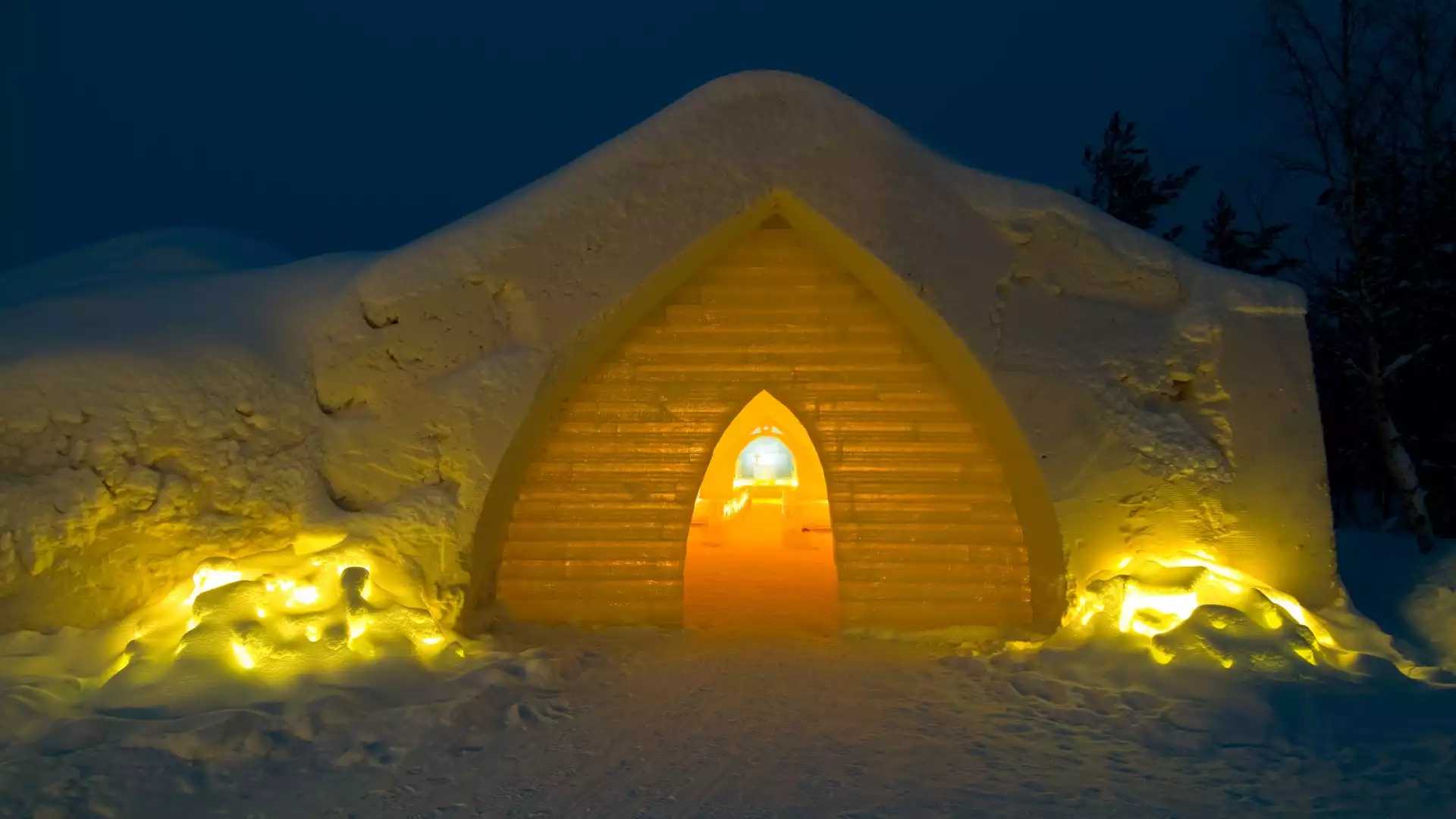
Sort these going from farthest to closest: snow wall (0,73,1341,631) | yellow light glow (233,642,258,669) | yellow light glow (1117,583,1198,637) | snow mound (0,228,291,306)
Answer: snow mound (0,228,291,306)
snow wall (0,73,1341,631)
yellow light glow (1117,583,1198,637)
yellow light glow (233,642,258,669)

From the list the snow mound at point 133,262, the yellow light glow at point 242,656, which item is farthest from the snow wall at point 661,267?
the snow mound at point 133,262

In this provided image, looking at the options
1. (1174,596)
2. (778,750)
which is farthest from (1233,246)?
(778,750)

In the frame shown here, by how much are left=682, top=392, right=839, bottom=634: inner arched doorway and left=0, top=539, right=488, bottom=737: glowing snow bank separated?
7.28 feet

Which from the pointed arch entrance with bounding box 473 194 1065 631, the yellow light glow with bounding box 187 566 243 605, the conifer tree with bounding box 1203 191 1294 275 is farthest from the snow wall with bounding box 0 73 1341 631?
the conifer tree with bounding box 1203 191 1294 275

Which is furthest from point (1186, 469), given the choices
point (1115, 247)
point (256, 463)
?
point (256, 463)

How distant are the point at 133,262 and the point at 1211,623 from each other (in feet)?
29.9

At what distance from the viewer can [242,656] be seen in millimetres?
4613

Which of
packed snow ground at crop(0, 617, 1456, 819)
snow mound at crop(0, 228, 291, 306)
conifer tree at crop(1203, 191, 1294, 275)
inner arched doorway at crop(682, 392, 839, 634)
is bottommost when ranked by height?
packed snow ground at crop(0, 617, 1456, 819)

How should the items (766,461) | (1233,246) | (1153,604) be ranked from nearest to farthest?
(1153,604) < (1233,246) < (766,461)

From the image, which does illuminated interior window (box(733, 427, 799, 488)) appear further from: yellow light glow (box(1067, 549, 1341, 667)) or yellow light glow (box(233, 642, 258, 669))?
yellow light glow (box(233, 642, 258, 669))

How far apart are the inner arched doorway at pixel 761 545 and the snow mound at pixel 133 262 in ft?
17.5

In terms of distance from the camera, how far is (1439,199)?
11.0 meters

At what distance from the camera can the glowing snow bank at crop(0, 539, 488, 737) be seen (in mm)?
4270

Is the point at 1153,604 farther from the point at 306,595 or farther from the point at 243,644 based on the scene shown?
the point at 243,644
